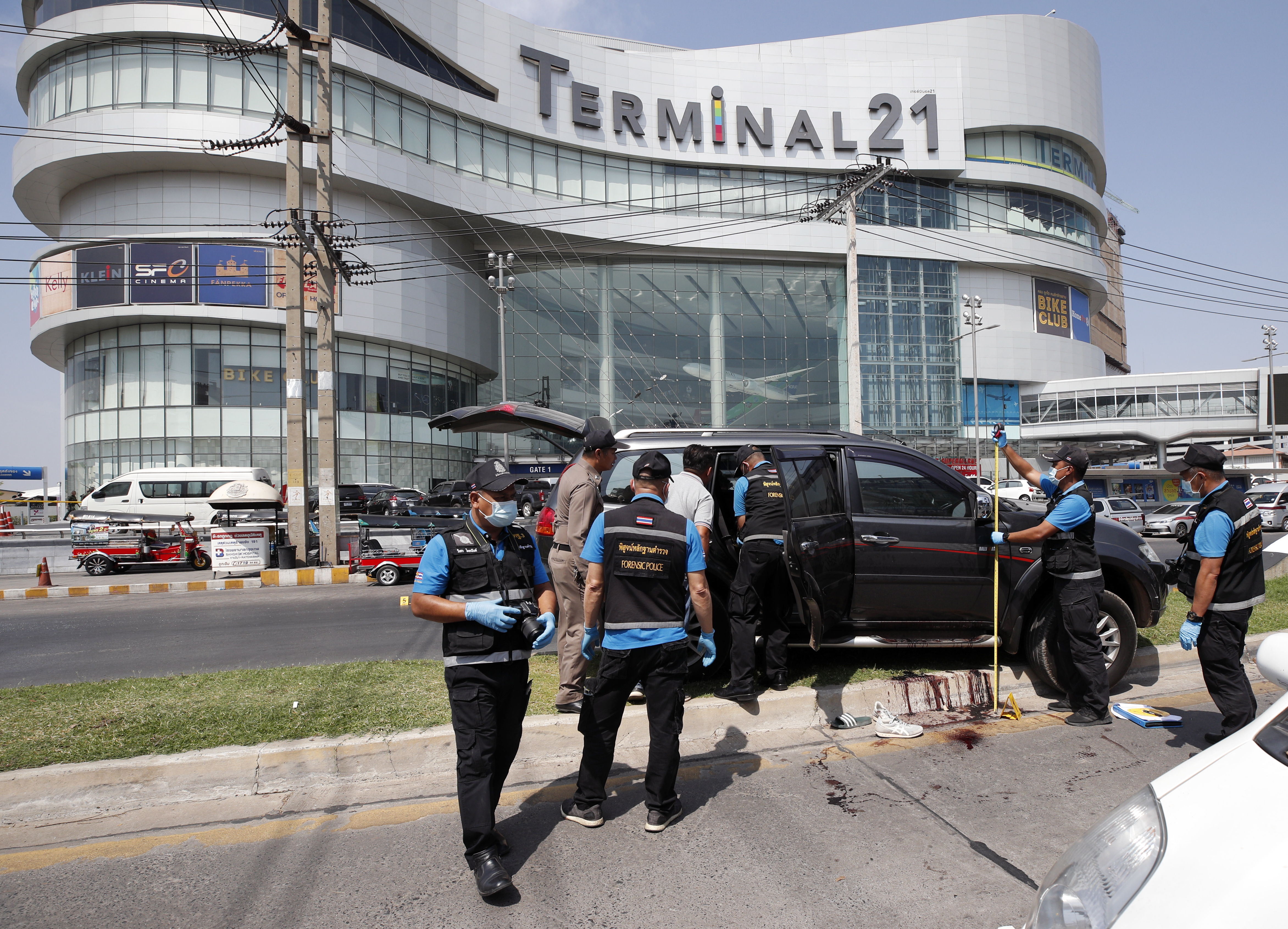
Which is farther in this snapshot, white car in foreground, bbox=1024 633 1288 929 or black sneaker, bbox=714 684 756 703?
black sneaker, bbox=714 684 756 703

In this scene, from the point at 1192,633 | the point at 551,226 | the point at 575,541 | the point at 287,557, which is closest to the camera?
the point at 1192,633

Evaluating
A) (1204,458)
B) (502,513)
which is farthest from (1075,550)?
(502,513)

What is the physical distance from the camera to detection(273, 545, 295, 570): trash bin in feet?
53.2

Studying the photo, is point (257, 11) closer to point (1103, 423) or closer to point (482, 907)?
point (482, 907)

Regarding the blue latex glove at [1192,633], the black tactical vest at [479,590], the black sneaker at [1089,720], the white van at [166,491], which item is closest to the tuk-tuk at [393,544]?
the black tactical vest at [479,590]

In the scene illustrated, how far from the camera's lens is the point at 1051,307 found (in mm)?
→ 51406

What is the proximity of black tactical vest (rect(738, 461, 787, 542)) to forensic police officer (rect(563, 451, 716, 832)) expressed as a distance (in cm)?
151

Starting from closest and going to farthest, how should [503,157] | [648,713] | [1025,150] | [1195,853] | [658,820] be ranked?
[1195,853] → [658,820] → [648,713] → [503,157] → [1025,150]

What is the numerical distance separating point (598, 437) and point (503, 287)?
2519cm

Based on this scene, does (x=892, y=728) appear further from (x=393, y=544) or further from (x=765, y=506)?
(x=393, y=544)

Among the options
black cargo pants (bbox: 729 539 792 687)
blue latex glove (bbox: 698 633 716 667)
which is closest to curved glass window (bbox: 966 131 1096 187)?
black cargo pants (bbox: 729 539 792 687)

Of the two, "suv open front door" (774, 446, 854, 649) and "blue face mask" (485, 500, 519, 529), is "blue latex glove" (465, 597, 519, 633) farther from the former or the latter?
"suv open front door" (774, 446, 854, 649)

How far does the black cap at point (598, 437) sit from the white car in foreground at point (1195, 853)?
367cm

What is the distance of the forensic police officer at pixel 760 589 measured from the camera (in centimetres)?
515
